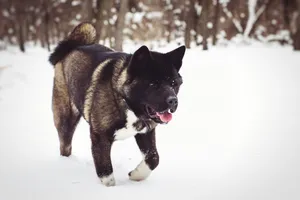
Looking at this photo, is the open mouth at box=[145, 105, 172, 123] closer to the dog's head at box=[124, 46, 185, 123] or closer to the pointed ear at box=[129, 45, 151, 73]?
the dog's head at box=[124, 46, 185, 123]

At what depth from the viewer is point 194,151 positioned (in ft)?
17.0

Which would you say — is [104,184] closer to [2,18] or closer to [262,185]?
[262,185]

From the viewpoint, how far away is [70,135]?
193 inches

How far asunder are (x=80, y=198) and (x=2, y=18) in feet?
156

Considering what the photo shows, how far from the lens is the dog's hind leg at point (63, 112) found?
4.83 metres

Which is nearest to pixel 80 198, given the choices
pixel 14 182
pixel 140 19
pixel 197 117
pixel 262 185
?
pixel 14 182

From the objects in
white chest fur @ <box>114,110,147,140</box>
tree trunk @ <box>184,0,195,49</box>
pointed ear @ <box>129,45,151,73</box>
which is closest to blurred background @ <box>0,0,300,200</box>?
white chest fur @ <box>114,110,147,140</box>

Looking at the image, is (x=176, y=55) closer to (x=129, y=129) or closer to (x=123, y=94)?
(x=123, y=94)

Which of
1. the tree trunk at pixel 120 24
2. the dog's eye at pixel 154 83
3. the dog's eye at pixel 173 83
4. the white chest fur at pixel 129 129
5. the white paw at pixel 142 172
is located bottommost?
the tree trunk at pixel 120 24

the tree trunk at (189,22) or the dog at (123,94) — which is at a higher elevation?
the dog at (123,94)

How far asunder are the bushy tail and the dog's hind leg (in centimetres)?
17

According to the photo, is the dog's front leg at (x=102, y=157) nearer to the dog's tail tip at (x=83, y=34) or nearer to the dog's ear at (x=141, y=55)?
the dog's ear at (x=141, y=55)

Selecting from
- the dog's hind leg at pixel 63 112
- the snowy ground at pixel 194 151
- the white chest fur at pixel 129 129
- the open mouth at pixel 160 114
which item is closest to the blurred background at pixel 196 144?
the snowy ground at pixel 194 151

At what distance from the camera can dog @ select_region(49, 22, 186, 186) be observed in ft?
11.5
